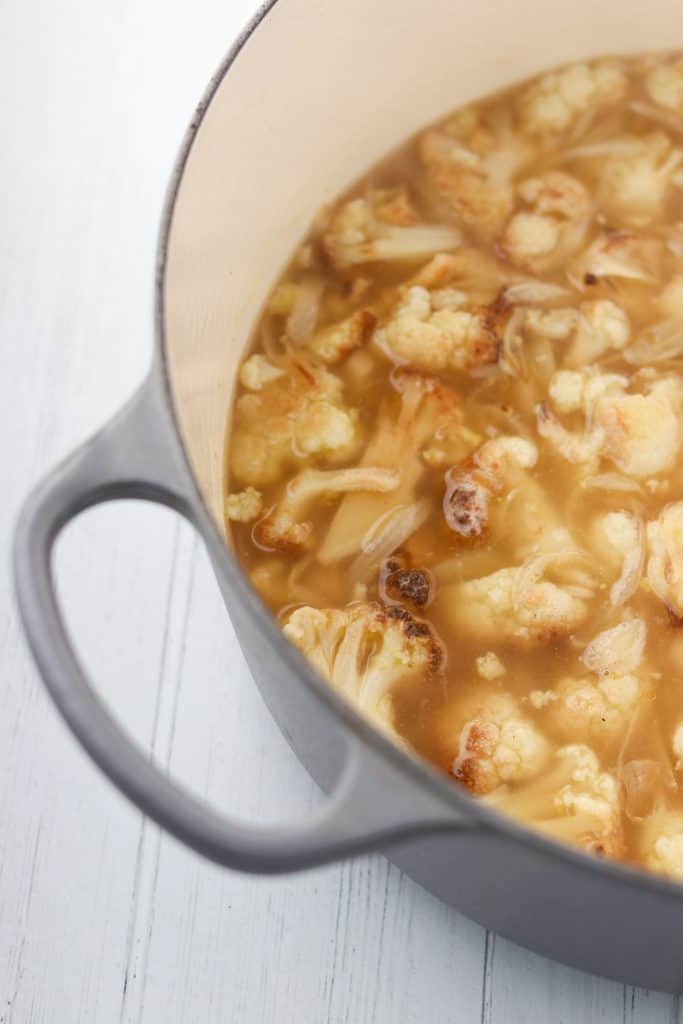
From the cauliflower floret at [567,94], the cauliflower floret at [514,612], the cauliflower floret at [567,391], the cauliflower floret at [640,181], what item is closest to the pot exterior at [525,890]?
the cauliflower floret at [514,612]

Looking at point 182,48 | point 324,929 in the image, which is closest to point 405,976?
point 324,929

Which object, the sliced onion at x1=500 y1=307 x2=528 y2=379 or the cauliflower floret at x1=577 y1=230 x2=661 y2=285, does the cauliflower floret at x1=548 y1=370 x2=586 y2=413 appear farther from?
the cauliflower floret at x1=577 y1=230 x2=661 y2=285

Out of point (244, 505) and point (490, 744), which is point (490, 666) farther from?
point (244, 505)

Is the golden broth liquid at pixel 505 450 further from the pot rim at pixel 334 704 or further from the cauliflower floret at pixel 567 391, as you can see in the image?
the pot rim at pixel 334 704

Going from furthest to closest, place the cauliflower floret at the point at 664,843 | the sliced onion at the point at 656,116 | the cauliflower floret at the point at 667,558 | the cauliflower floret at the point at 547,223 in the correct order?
the sliced onion at the point at 656,116 → the cauliflower floret at the point at 547,223 → the cauliflower floret at the point at 667,558 → the cauliflower floret at the point at 664,843

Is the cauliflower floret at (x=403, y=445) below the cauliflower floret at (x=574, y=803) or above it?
above

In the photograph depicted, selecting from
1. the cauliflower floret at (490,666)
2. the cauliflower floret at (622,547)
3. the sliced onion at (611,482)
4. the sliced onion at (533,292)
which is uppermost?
the sliced onion at (533,292)
